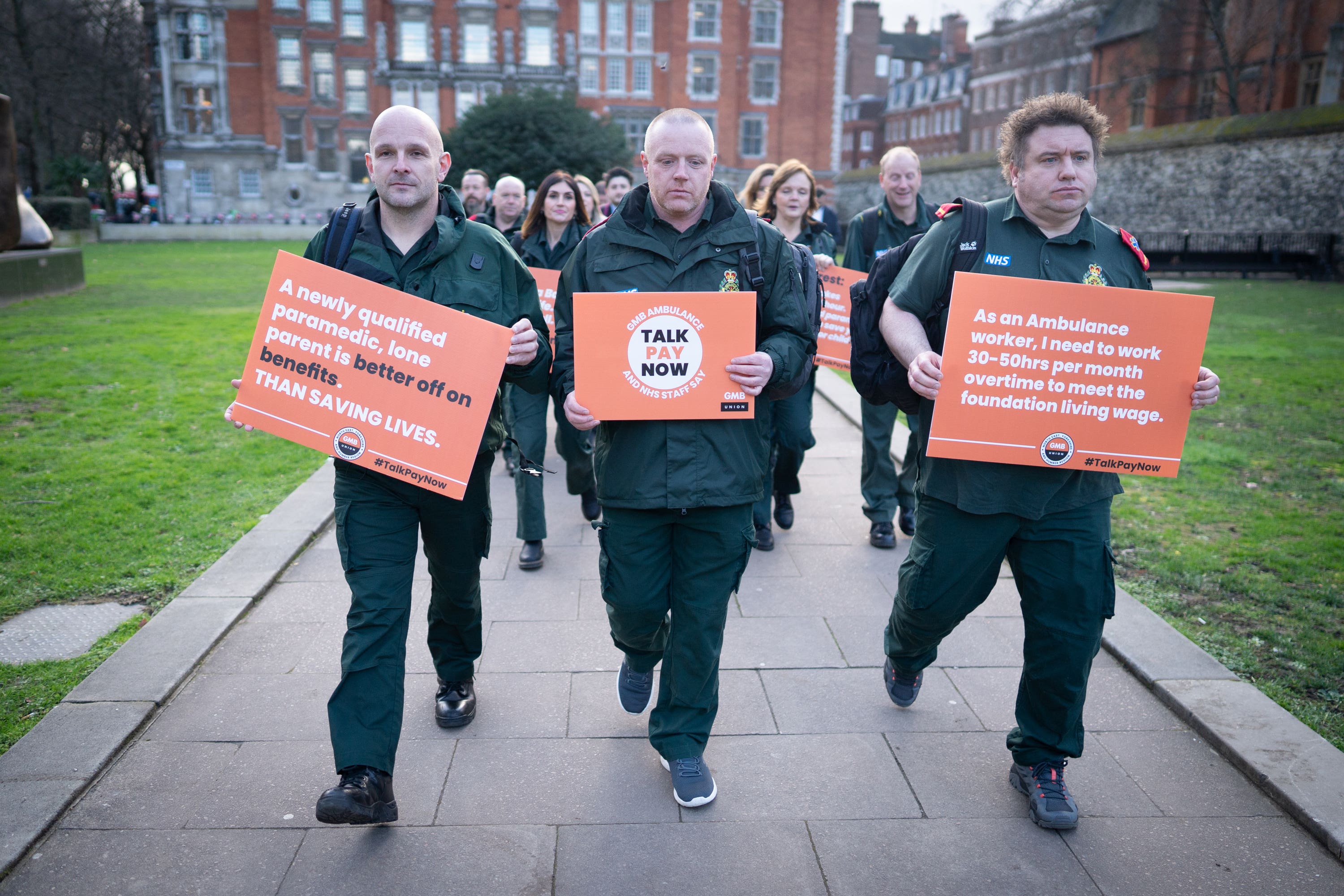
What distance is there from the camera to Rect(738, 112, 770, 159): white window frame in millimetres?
58406

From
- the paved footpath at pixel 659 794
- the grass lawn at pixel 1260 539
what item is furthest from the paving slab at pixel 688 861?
the grass lawn at pixel 1260 539

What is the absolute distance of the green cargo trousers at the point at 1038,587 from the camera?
10.2ft

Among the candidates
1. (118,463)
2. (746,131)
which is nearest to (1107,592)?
(118,463)

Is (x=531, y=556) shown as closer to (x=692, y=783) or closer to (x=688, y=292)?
(x=692, y=783)

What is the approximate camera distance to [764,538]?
19.7 feet

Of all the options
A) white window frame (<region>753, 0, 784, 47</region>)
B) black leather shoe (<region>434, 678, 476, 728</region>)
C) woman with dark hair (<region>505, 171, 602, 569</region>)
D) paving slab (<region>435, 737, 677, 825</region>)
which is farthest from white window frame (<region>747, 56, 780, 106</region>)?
paving slab (<region>435, 737, 677, 825</region>)

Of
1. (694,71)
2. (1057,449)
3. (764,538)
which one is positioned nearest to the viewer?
(1057,449)

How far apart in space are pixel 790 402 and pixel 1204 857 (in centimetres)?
334

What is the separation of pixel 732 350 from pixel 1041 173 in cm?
110

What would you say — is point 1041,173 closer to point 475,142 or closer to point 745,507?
point 745,507

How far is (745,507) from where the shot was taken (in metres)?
3.30

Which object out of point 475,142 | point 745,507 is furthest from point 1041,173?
point 475,142

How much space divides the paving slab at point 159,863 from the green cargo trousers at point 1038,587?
7.23ft

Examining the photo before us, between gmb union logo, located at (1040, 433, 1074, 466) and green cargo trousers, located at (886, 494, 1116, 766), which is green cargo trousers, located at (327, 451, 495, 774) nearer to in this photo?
green cargo trousers, located at (886, 494, 1116, 766)
